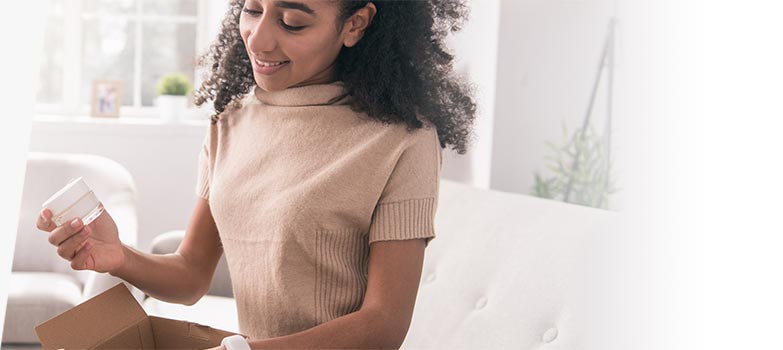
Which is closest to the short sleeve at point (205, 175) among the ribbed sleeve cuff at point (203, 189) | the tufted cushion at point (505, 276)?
the ribbed sleeve cuff at point (203, 189)

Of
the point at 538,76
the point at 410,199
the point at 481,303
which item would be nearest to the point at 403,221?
the point at 410,199

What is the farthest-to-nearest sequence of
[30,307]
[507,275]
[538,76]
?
[538,76] → [30,307] → [507,275]

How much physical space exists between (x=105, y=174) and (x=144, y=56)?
3.32 feet

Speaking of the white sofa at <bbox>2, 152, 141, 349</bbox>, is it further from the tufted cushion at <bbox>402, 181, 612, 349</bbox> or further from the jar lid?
the jar lid

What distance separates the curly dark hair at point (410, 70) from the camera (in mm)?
1083

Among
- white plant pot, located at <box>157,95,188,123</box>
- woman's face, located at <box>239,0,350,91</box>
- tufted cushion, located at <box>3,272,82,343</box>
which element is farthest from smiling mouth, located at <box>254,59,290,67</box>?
white plant pot, located at <box>157,95,188,123</box>

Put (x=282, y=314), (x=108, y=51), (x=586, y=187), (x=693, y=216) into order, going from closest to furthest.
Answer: (x=693, y=216)
(x=282, y=314)
(x=586, y=187)
(x=108, y=51)

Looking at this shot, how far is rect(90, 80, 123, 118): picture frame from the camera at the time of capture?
3771mm

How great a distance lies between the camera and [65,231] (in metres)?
1.02

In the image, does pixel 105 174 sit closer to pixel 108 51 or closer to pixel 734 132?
pixel 108 51

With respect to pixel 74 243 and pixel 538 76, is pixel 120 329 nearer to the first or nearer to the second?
pixel 74 243

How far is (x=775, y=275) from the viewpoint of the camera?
86 centimetres

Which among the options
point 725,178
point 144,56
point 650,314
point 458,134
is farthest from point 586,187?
point 144,56

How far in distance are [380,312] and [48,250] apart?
7.57 ft
